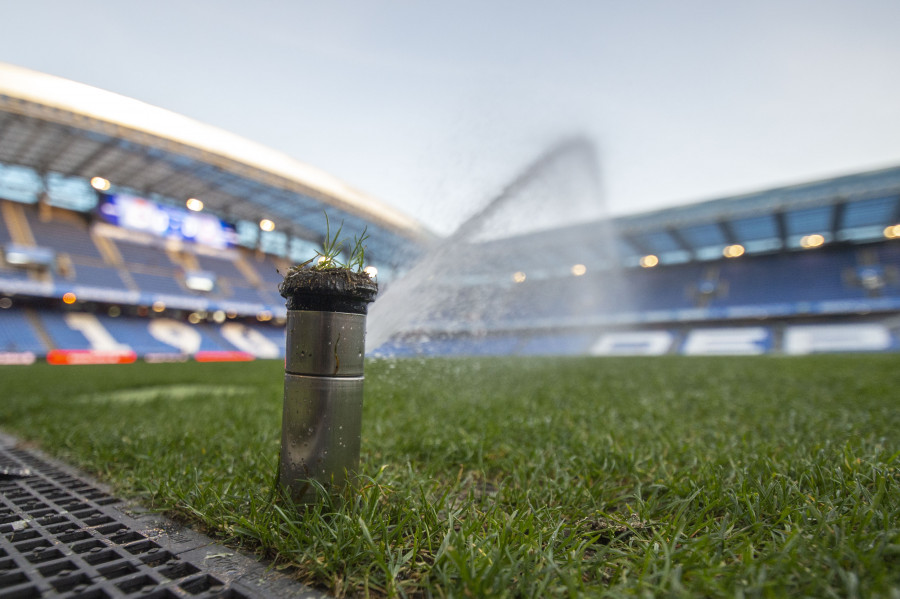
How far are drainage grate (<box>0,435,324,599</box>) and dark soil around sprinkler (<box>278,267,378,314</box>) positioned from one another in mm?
826

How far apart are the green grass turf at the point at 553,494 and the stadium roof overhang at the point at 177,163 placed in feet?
45.9

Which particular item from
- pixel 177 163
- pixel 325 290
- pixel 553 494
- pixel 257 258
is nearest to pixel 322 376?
pixel 325 290

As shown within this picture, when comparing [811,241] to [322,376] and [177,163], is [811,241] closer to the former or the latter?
[177,163]

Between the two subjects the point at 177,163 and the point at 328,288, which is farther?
the point at 177,163

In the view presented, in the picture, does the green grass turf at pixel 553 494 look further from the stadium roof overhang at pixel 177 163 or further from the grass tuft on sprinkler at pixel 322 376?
the stadium roof overhang at pixel 177 163

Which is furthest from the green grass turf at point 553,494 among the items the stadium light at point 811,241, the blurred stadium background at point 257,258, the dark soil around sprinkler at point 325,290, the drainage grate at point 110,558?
the stadium light at point 811,241

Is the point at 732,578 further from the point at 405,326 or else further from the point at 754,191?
the point at 754,191

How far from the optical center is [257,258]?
40156 millimetres

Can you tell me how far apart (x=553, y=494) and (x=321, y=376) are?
106 cm

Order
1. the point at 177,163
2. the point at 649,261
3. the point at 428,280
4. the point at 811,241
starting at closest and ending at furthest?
the point at 428,280 < the point at 177,163 < the point at 811,241 < the point at 649,261

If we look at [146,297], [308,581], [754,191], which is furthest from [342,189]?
[308,581]

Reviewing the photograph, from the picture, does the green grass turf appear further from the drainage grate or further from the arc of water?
the arc of water

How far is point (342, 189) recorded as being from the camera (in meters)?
26.8

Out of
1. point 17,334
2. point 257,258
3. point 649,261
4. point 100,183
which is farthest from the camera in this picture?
point 257,258
